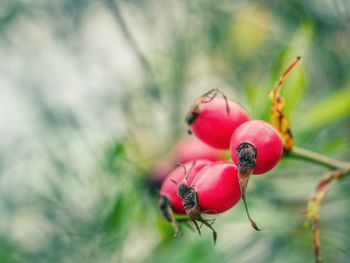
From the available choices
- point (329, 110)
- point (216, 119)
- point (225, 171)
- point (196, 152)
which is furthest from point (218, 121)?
point (329, 110)

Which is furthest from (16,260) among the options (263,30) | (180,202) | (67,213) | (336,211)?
(263,30)

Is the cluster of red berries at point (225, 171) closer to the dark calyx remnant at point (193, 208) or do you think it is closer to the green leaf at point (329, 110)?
the dark calyx remnant at point (193, 208)

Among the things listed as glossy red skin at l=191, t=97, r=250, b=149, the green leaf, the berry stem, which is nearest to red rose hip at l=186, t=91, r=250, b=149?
glossy red skin at l=191, t=97, r=250, b=149

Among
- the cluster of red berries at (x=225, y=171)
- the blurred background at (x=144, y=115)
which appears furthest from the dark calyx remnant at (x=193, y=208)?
the blurred background at (x=144, y=115)

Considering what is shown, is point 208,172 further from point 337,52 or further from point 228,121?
point 337,52

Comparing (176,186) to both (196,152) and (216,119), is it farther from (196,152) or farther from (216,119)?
(196,152)
